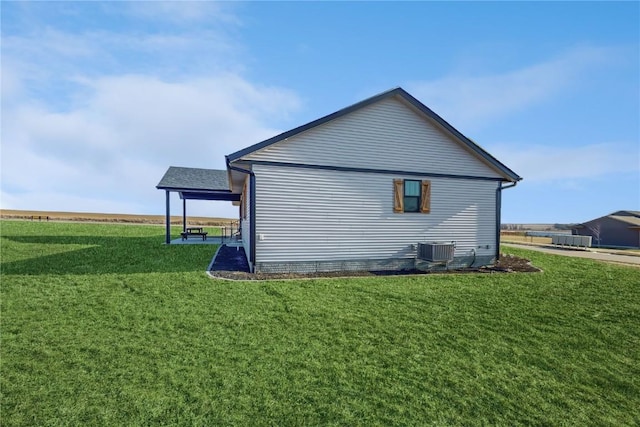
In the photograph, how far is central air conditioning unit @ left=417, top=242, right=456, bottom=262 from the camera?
11102mm

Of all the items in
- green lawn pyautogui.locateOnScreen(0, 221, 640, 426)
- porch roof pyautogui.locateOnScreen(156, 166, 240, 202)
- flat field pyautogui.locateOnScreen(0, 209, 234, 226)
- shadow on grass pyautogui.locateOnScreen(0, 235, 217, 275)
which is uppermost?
porch roof pyautogui.locateOnScreen(156, 166, 240, 202)

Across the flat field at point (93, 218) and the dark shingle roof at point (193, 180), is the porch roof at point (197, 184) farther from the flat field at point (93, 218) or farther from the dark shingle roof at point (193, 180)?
the flat field at point (93, 218)

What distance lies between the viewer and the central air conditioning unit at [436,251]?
11.1 m

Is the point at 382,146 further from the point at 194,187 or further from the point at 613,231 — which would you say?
the point at 613,231

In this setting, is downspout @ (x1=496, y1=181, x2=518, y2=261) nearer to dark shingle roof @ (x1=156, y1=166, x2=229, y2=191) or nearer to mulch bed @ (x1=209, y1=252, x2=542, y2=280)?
mulch bed @ (x1=209, y1=252, x2=542, y2=280)

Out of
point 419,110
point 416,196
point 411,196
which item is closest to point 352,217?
point 411,196

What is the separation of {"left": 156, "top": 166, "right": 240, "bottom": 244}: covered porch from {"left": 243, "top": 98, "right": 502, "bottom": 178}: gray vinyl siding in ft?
35.4

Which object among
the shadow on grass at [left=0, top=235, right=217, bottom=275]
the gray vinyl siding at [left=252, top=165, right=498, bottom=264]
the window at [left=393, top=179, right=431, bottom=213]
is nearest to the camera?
the shadow on grass at [left=0, top=235, right=217, bottom=275]

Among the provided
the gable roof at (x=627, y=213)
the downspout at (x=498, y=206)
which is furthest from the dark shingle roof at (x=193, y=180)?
the gable roof at (x=627, y=213)

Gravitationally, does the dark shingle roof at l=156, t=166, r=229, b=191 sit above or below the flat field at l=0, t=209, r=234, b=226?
above

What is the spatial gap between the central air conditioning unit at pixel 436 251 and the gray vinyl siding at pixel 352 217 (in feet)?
1.09

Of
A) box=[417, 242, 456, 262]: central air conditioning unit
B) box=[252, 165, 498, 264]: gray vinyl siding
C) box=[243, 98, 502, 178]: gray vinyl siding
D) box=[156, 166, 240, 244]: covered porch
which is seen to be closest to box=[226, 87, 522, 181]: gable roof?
box=[243, 98, 502, 178]: gray vinyl siding

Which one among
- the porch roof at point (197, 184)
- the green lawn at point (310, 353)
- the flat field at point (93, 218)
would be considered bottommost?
the green lawn at point (310, 353)

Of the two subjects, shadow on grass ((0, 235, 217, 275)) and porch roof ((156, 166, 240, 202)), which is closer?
shadow on grass ((0, 235, 217, 275))
